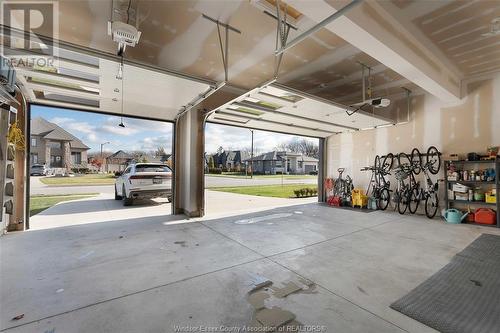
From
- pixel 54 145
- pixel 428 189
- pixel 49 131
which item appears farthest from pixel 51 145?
pixel 428 189

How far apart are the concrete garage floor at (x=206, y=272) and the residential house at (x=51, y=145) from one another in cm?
2905

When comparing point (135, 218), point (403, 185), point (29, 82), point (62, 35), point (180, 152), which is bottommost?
Result: point (135, 218)

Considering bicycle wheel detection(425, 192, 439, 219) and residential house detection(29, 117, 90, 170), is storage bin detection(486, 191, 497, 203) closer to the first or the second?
bicycle wheel detection(425, 192, 439, 219)

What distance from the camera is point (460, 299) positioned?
2047 millimetres

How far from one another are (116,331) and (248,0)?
366cm

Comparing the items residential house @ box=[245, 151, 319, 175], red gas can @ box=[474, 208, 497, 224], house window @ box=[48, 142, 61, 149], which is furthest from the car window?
residential house @ box=[245, 151, 319, 175]

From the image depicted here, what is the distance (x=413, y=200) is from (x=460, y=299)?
501cm

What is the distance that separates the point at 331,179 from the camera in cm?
859

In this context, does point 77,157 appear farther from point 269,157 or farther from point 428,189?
point 428,189

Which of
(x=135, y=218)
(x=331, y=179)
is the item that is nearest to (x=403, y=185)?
(x=331, y=179)

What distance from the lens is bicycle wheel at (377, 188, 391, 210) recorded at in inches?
269

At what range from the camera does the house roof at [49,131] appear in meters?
27.5

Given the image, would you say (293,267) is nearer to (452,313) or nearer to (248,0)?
(452,313)

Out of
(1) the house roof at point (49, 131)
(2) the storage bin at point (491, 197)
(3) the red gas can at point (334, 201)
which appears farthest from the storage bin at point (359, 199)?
(1) the house roof at point (49, 131)
